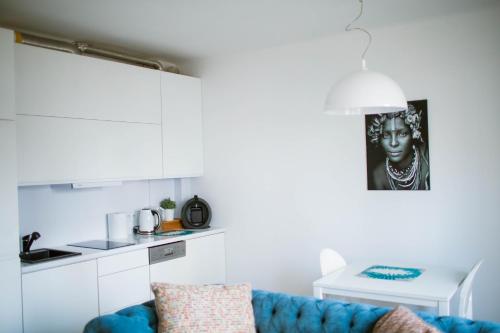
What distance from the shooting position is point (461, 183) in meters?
3.50

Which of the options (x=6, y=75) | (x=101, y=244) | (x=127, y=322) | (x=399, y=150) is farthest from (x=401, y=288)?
(x=6, y=75)

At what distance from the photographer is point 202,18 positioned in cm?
347

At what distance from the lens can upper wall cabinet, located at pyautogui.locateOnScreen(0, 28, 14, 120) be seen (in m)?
2.95

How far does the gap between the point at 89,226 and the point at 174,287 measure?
196cm

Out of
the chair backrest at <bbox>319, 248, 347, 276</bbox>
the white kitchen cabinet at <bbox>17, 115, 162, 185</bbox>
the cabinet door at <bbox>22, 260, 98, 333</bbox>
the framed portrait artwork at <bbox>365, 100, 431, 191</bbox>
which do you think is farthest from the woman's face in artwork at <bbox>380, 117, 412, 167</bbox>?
the cabinet door at <bbox>22, 260, 98, 333</bbox>

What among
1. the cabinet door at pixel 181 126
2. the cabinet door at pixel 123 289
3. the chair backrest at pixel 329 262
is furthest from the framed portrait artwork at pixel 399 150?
the cabinet door at pixel 123 289

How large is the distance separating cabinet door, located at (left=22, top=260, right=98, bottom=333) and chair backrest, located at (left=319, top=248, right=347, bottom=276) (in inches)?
62.7

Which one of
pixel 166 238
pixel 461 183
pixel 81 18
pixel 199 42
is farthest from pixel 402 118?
pixel 81 18

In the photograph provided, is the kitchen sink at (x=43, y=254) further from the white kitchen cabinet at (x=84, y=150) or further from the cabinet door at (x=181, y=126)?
the cabinet door at (x=181, y=126)

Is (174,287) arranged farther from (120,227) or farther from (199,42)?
(199,42)

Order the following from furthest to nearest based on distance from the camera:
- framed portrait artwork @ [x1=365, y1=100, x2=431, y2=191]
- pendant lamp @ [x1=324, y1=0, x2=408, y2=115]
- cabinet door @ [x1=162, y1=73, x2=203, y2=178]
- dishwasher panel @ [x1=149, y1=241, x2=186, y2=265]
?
cabinet door @ [x1=162, y1=73, x2=203, y2=178] → dishwasher panel @ [x1=149, y1=241, x2=186, y2=265] → framed portrait artwork @ [x1=365, y1=100, x2=431, y2=191] → pendant lamp @ [x1=324, y1=0, x2=408, y2=115]

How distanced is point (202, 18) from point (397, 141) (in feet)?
5.58

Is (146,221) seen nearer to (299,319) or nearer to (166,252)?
(166,252)

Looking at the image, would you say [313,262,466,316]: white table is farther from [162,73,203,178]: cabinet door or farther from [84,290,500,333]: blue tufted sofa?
[162,73,203,178]: cabinet door
